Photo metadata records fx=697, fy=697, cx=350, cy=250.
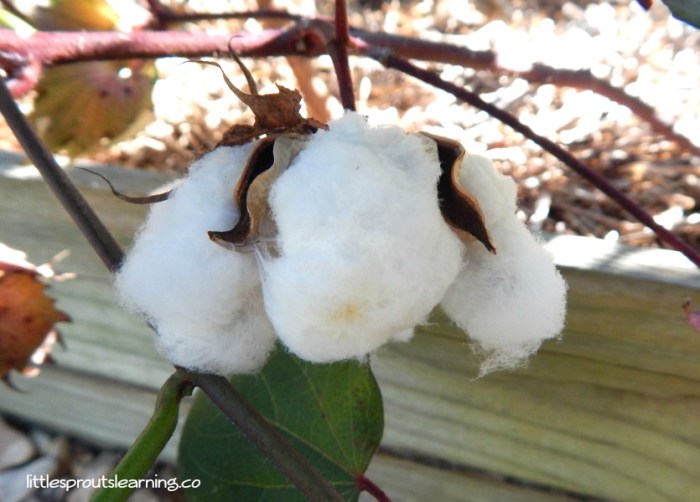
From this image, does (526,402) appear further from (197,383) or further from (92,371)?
(92,371)

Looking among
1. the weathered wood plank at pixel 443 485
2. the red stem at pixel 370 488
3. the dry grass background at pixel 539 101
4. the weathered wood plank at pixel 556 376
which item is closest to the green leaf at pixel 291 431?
the red stem at pixel 370 488

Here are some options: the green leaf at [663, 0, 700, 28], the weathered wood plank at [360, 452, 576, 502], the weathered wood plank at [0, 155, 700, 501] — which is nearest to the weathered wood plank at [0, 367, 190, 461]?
the weathered wood plank at [0, 155, 700, 501]

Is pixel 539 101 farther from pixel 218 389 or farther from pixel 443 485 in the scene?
pixel 218 389

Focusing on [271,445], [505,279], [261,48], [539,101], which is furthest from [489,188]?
[539,101]

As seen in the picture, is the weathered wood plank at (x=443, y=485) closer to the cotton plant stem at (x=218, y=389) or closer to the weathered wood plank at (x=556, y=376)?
the weathered wood plank at (x=556, y=376)

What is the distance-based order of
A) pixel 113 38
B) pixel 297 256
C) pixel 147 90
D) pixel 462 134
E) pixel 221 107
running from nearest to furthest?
pixel 297 256 < pixel 113 38 < pixel 147 90 < pixel 462 134 < pixel 221 107

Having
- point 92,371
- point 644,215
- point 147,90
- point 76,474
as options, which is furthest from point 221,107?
point 644,215
